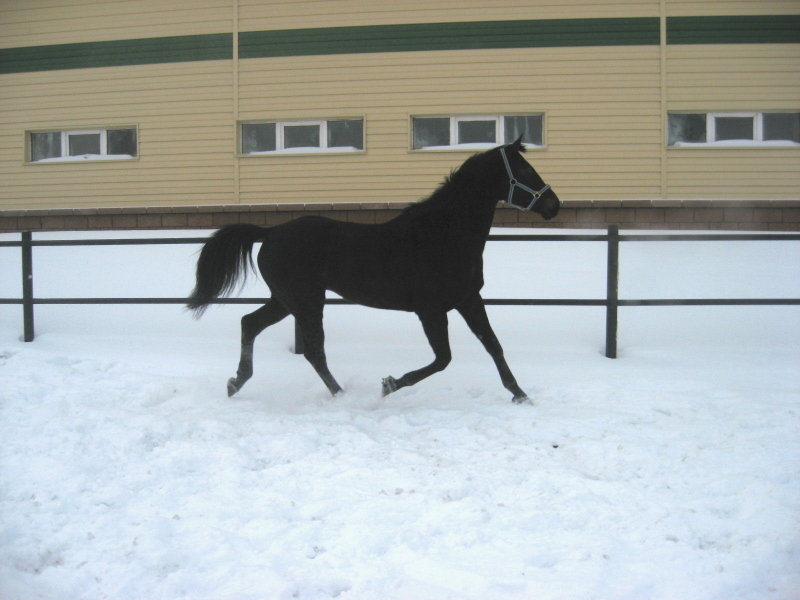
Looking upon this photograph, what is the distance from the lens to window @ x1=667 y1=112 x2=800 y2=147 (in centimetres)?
1048

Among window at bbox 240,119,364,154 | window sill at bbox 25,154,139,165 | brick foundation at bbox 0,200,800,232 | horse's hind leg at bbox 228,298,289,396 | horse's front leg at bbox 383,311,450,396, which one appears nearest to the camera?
horse's front leg at bbox 383,311,450,396

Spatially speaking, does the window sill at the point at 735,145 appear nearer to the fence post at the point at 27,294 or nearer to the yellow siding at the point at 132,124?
the yellow siding at the point at 132,124

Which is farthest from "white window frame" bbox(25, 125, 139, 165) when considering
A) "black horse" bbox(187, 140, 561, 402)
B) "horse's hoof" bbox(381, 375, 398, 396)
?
"horse's hoof" bbox(381, 375, 398, 396)

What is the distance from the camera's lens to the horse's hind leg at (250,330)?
5.31 m

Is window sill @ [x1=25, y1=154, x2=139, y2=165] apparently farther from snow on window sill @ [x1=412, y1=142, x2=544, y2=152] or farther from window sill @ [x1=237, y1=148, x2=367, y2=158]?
snow on window sill @ [x1=412, y1=142, x2=544, y2=152]

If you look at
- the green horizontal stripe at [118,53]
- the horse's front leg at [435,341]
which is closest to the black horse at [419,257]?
the horse's front leg at [435,341]

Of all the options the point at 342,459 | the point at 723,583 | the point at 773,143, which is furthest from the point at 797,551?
the point at 773,143

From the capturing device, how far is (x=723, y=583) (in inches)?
107

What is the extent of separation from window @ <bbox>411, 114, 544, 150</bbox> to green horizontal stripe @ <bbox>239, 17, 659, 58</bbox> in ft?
3.68

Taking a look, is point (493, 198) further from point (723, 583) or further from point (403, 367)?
point (723, 583)

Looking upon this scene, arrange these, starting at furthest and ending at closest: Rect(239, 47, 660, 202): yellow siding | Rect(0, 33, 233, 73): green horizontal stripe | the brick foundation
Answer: Rect(0, 33, 233, 73): green horizontal stripe → Rect(239, 47, 660, 202): yellow siding → the brick foundation

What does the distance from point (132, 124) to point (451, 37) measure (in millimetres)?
5646

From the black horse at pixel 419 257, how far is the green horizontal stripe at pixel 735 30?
7.12 meters

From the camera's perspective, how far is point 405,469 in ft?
12.3
